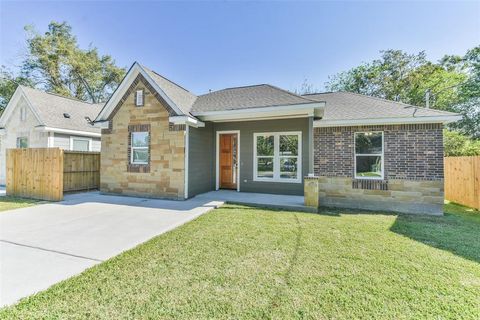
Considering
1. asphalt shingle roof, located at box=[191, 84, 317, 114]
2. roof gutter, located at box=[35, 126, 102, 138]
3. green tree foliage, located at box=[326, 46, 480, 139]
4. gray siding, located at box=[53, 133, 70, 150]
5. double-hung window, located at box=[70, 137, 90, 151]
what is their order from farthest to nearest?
green tree foliage, located at box=[326, 46, 480, 139]
double-hung window, located at box=[70, 137, 90, 151]
gray siding, located at box=[53, 133, 70, 150]
roof gutter, located at box=[35, 126, 102, 138]
asphalt shingle roof, located at box=[191, 84, 317, 114]

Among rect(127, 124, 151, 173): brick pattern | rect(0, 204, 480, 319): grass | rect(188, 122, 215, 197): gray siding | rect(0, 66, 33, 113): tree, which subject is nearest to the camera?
rect(0, 204, 480, 319): grass

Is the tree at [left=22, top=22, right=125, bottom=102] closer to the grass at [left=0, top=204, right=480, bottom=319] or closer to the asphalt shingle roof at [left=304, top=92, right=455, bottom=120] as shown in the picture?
the asphalt shingle roof at [left=304, top=92, right=455, bottom=120]

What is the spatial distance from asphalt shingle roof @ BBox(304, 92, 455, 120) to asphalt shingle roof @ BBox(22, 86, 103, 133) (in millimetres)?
14262

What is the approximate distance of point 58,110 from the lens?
13.6m

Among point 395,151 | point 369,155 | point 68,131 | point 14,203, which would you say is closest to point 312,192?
point 369,155

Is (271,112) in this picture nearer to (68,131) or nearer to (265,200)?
(265,200)

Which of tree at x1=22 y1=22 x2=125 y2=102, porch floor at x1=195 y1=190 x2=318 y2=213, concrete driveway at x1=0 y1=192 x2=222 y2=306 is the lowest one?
concrete driveway at x1=0 y1=192 x2=222 y2=306

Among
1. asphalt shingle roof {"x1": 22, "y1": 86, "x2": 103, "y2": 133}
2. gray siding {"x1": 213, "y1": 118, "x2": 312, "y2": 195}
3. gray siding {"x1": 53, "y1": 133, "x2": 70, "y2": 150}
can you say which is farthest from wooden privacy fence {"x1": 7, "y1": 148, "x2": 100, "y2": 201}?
gray siding {"x1": 213, "y1": 118, "x2": 312, "y2": 195}

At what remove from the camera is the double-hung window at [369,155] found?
7.96 m

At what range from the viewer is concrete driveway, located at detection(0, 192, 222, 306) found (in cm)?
313

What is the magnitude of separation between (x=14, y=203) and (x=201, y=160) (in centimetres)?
687

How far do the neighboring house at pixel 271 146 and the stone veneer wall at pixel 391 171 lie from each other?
30 millimetres

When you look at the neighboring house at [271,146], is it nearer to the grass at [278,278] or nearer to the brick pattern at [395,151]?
the brick pattern at [395,151]

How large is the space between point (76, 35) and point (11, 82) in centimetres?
873
